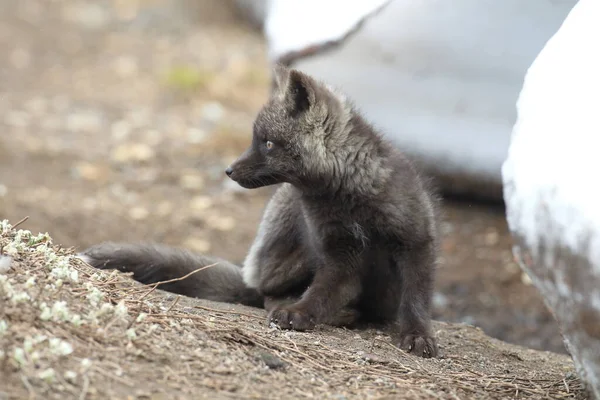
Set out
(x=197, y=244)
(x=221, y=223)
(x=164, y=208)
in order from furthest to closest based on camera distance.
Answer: (x=164, y=208)
(x=221, y=223)
(x=197, y=244)

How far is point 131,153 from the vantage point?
29.3ft

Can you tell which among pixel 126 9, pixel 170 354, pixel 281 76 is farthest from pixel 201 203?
pixel 126 9

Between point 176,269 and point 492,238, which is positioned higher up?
point 176,269

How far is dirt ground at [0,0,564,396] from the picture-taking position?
712cm

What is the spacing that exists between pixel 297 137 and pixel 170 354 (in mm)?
1628

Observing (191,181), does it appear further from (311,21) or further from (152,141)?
(311,21)

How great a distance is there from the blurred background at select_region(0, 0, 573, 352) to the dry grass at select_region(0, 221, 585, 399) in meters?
1.42

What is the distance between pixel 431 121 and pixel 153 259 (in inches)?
156

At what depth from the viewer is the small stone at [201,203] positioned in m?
8.06

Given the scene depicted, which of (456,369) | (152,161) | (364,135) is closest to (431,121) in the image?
(152,161)

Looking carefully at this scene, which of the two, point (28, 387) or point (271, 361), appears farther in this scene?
point (271, 361)

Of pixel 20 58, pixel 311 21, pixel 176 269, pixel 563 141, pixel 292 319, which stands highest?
pixel 20 58

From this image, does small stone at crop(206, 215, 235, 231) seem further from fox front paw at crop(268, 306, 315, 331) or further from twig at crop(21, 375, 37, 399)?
twig at crop(21, 375, 37, 399)

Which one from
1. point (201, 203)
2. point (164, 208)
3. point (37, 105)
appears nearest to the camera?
point (164, 208)
